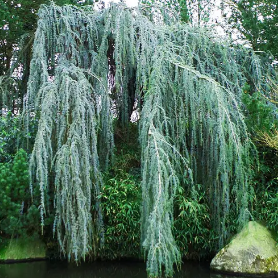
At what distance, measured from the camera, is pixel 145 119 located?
408 centimetres

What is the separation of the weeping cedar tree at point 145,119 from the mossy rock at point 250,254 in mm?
192

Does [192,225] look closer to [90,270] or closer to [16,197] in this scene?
[90,270]

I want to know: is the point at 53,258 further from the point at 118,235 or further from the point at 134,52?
the point at 134,52

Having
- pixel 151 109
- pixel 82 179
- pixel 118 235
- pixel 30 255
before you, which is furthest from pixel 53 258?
pixel 151 109

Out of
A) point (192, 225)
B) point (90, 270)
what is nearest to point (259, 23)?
point (192, 225)

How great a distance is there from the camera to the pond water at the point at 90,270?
169 inches

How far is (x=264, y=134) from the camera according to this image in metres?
4.55

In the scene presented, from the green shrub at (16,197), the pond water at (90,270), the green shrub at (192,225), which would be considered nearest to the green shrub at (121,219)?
the pond water at (90,270)

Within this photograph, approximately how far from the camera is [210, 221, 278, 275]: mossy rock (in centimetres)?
428

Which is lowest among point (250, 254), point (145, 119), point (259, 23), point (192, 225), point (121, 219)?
point (250, 254)

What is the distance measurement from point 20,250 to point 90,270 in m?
0.92

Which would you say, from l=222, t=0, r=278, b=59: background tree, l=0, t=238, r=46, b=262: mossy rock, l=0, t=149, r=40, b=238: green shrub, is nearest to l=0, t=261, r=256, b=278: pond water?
l=0, t=238, r=46, b=262: mossy rock

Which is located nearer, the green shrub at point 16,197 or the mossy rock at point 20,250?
the green shrub at point 16,197

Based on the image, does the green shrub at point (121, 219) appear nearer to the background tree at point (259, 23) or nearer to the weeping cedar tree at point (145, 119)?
the weeping cedar tree at point (145, 119)
